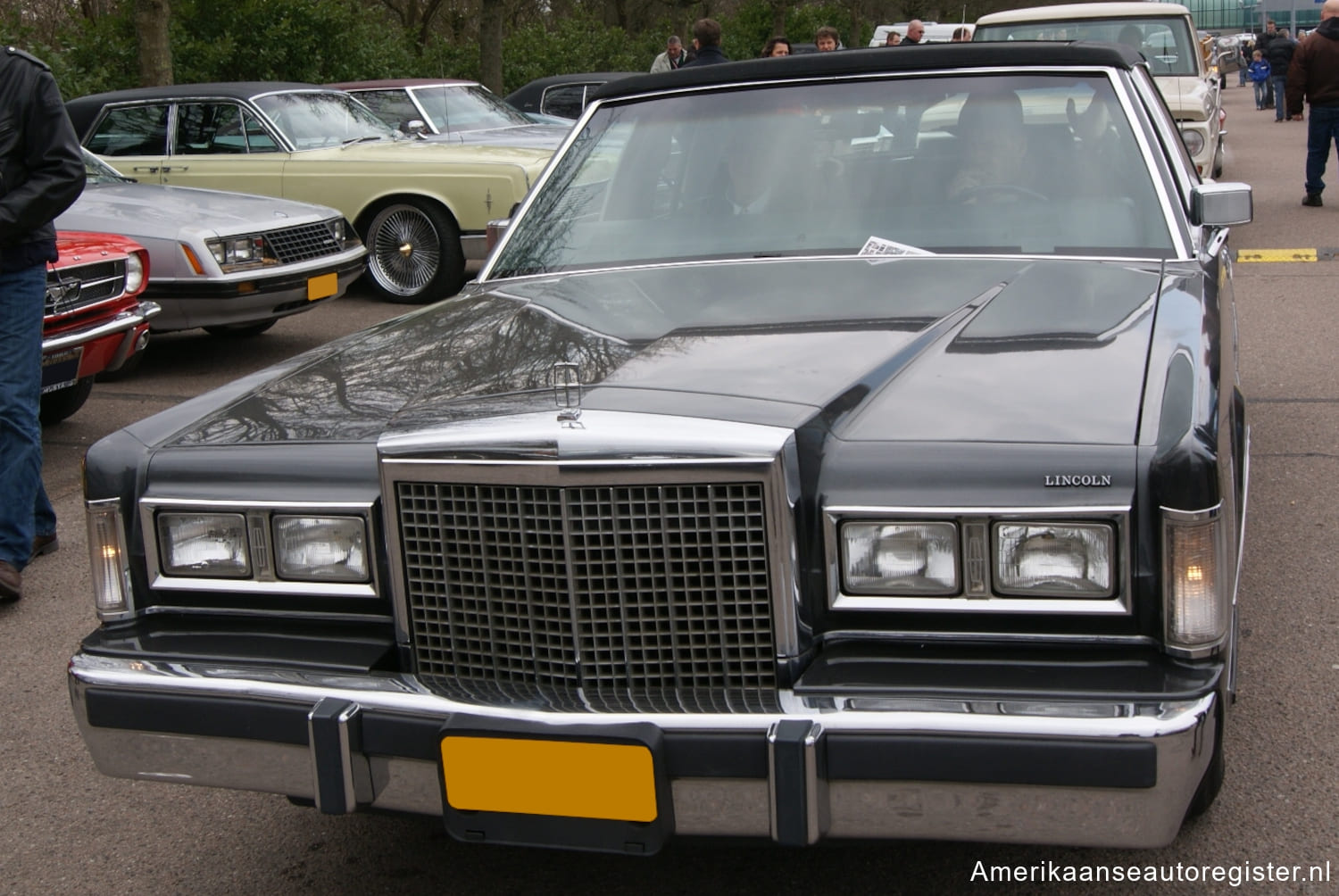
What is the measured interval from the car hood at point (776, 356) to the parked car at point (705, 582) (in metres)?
0.01

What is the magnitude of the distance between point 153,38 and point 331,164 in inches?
172

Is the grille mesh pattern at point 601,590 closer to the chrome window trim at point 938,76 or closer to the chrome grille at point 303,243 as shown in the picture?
the chrome window trim at point 938,76

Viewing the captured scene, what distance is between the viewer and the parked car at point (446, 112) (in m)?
11.6

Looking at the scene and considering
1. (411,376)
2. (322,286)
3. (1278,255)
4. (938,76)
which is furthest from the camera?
(1278,255)

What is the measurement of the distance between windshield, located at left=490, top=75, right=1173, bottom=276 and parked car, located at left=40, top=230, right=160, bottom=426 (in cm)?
314

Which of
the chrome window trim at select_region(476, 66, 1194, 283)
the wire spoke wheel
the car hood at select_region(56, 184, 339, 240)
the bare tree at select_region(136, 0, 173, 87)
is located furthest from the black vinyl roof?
the bare tree at select_region(136, 0, 173, 87)

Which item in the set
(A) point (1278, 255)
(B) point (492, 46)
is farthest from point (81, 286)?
(B) point (492, 46)

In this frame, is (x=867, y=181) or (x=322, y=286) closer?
(x=867, y=181)

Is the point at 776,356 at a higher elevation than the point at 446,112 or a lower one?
lower

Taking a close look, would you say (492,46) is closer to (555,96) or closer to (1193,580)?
(555,96)

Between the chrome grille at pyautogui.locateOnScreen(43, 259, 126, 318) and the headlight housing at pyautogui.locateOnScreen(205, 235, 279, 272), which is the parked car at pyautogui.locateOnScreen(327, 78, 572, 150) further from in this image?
the chrome grille at pyautogui.locateOnScreen(43, 259, 126, 318)

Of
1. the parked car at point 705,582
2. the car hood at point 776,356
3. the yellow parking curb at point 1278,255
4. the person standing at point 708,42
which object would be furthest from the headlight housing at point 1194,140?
the parked car at point 705,582

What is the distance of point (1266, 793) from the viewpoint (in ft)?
9.90

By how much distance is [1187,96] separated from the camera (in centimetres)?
1162
